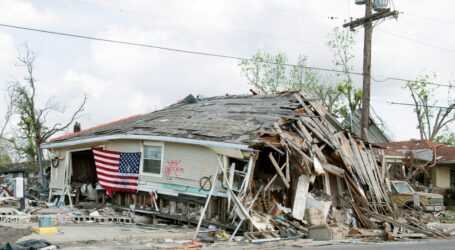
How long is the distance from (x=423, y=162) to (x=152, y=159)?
22017mm

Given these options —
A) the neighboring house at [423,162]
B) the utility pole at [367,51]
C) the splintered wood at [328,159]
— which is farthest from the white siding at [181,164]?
the neighboring house at [423,162]

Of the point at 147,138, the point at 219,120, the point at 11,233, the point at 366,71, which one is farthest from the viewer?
the point at 366,71

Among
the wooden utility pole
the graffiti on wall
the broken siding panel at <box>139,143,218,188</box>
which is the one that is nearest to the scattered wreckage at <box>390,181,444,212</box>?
the wooden utility pole

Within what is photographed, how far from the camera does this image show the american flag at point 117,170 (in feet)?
66.5

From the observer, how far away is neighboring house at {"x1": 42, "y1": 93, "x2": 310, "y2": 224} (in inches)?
693

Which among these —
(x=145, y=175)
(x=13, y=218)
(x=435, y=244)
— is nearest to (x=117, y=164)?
(x=145, y=175)

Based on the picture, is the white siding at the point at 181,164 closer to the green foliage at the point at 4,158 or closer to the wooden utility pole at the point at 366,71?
the wooden utility pole at the point at 366,71

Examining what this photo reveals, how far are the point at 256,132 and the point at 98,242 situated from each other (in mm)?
5839

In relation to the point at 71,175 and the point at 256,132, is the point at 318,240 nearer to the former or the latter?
the point at 256,132

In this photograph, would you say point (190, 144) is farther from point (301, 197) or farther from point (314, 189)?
point (314, 189)

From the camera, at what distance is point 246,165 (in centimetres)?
1744

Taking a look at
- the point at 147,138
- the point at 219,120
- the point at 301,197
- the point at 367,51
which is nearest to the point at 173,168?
the point at 147,138

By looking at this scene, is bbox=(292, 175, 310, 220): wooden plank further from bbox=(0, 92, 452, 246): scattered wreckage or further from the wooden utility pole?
the wooden utility pole

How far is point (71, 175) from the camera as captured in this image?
23625 mm
